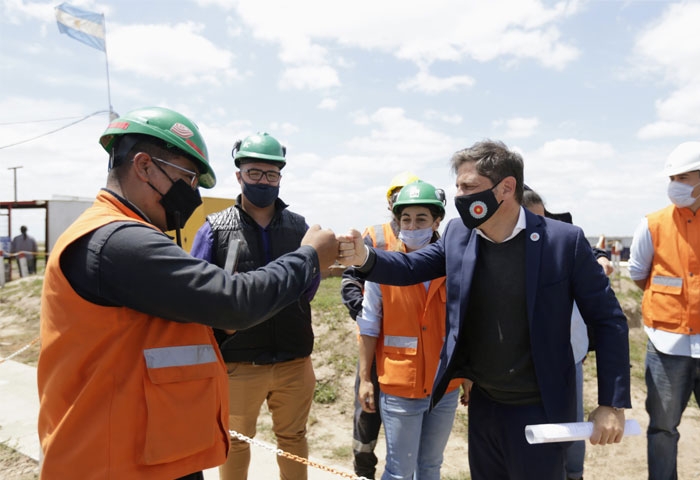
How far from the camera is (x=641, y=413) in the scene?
557cm

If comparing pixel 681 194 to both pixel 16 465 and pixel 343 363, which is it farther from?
pixel 16 465

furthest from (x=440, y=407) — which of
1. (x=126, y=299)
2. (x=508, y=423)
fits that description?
(x=126, y=299)

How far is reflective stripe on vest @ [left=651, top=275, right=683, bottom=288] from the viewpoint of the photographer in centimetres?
348

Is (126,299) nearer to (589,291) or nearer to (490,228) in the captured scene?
(490,228)

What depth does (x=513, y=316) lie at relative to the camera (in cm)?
230

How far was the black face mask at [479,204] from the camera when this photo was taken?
2309 mm

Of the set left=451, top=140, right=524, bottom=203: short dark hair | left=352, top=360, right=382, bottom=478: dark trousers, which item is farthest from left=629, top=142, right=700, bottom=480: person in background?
left=352, top=360, right=382, bottom=478: dark trousers

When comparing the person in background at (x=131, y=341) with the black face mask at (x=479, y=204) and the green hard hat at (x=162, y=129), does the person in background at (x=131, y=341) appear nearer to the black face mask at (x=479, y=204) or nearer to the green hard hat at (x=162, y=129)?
the green hard hat at (x=162, y=129)

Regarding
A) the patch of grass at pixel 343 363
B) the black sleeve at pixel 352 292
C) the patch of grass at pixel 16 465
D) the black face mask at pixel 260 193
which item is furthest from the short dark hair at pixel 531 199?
the patch of grass at pixel 16 465

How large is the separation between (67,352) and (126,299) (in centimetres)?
28

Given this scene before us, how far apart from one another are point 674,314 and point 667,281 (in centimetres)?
24

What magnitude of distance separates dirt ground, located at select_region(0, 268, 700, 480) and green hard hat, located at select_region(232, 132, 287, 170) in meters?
2.59

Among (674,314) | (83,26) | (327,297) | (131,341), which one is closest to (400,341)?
(131,341)

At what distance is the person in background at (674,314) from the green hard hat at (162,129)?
3317 mm
